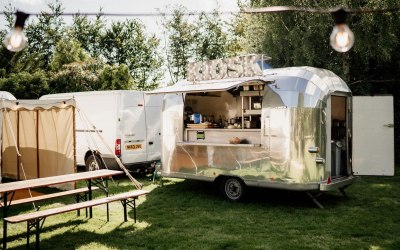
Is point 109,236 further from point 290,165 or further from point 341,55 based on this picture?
point 341,55

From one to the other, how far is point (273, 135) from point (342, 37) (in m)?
3.43

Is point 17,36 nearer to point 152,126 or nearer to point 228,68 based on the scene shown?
point 228,68

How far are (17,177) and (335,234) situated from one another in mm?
8451

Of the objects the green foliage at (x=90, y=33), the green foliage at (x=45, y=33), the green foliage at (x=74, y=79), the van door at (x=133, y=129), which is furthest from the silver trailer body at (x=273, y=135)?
the green foliage at (x=90, y=33)

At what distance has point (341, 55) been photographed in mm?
13258

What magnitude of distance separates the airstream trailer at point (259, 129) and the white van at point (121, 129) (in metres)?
1.86

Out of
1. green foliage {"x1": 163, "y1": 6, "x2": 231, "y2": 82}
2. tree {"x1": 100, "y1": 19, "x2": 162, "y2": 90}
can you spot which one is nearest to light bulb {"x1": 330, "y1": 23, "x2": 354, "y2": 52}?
green foliage {"x1": 163, "y1": 6, "x2": 231, "y2": 82}

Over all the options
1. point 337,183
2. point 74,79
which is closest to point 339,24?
point 337,183

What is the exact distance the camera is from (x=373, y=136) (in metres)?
8.26

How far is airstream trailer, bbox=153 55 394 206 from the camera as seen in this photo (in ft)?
24.3

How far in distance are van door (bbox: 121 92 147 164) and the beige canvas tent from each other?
1814 mm

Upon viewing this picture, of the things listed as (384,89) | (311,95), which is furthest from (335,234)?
(384,89)

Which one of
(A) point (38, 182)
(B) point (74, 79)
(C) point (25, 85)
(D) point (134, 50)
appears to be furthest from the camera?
(D) point (134, 50)

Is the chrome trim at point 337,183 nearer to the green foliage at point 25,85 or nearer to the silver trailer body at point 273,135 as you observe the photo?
the silver trailer body at point 273,135
